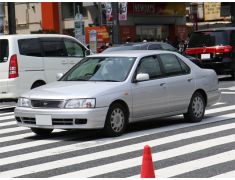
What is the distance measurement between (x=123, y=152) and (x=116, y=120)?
4.29ft

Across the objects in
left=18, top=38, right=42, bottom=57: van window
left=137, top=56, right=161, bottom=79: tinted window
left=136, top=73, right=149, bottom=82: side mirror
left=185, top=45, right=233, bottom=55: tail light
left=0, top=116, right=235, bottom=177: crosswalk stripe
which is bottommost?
left=0, top=116, right=235, bottom=177: crosswalk stripe

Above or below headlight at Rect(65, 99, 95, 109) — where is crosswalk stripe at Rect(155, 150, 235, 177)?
below

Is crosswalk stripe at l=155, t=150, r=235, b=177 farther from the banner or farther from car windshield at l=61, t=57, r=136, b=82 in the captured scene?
the banner

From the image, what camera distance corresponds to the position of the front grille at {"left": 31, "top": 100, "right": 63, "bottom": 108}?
33.2 ft

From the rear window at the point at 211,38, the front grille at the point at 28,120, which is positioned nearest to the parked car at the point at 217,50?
the rear window at the point at 211,38

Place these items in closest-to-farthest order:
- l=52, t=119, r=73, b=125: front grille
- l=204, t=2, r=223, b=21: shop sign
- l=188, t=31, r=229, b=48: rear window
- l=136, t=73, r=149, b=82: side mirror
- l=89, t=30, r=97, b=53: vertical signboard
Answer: l=52, t=119, r=73, b=125: front grille, l=136, t=73, r=149, b=82: side mirror, l=188, t=31, r=229, b=48: rear window, l=89, t=30, r=97, b=53: vertical signboard, l=204, t=2, r=223, b=21: shop sign

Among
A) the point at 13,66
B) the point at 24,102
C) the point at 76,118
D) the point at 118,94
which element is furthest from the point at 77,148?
the point at 13,66

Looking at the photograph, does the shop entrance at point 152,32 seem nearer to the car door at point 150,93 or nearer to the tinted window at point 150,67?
the tinted window at point 150,67

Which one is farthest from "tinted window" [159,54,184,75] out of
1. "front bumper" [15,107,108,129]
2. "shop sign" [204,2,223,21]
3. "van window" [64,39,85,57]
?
"shop sign" [204,2,223,21]

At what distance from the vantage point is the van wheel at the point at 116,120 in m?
10.2

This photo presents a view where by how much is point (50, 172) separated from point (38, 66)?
8.01 metres

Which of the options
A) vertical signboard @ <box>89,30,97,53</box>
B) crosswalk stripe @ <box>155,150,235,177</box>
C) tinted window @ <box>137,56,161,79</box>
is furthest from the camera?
vertical signboard @ <box>89,30,97,53</box>

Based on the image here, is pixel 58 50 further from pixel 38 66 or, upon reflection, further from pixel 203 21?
pixel 203 21

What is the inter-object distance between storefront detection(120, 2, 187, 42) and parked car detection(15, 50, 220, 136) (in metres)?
23.9
